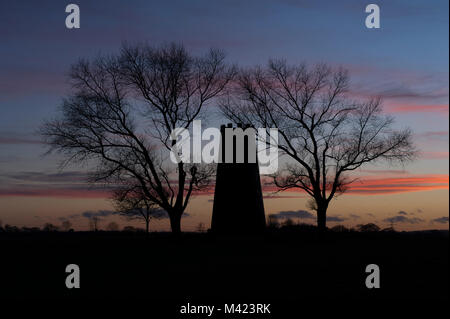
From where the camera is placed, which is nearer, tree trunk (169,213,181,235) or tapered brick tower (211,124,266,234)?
tapered brick tower (211,124,266,234)

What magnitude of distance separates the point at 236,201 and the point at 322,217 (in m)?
5.85

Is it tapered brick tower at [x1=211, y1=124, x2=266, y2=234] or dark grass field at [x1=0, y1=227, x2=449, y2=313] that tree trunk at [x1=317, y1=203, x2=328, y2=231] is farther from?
tapered brick tower at [x1=211, y1=124, x2=266, y2=234]

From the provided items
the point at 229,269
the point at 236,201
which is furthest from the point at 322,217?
the point at 229,269

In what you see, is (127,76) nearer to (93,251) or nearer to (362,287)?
(93,251)

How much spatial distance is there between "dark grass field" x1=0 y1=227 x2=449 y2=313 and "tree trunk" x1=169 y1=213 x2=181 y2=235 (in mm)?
578

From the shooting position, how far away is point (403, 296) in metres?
15.1

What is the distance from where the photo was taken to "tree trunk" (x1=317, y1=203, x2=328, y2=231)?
101 feet

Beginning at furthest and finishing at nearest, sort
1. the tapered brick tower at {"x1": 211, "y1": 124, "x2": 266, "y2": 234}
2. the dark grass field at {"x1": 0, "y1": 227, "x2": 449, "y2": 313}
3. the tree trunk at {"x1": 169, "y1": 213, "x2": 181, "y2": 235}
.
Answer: the tree trunk at {"x1": 169, "y1": 213, "x2": 181, "y2": 235}, the tapered brick tower at {"x1": 211, "y1": 124, "x2": 266, "y2": 234}, the dark grass field at {"x1": 0, "y1": 227, "x2": 449, "y2": 313}

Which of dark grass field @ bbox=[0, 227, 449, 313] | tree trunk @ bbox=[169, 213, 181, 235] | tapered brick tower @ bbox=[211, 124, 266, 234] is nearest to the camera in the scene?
dark grass field @ bbox=[0, 227, 449, 313]

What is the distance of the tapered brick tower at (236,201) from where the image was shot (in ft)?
90.8

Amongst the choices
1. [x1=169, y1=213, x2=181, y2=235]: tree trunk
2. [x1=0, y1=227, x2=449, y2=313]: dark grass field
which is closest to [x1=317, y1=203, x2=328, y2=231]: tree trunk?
[x1=0, y1=227, x2=449, y2=313]: dark grass field

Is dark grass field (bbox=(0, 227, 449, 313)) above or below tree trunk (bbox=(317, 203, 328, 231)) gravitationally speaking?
below

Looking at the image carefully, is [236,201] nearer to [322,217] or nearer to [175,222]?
[175,222]
